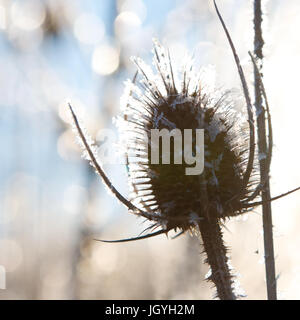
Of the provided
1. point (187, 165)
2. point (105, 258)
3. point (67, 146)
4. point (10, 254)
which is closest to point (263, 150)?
point (187, 165)

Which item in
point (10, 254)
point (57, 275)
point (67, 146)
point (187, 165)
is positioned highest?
point (67, 146)

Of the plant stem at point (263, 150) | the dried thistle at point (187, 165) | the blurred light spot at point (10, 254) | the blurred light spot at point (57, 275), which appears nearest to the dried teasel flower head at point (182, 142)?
the dried thistle at point (187, 165)

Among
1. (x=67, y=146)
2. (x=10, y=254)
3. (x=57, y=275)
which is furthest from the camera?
(x=10, y=254)

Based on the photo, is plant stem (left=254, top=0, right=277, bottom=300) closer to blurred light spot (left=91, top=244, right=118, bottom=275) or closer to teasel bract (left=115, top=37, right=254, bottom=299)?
teasel bract (left=115, top=37, right=254, bottom=299)

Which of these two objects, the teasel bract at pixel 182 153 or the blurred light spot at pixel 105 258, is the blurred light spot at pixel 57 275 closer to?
the blurred light spot at pixel 105 258

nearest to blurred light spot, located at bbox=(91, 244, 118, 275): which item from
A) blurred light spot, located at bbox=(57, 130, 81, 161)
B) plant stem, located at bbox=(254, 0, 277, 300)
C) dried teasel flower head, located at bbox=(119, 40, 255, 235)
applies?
blurred light spot, located at bbox=(57, 130, 81, 161)

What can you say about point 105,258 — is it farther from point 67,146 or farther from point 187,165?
point 187,165

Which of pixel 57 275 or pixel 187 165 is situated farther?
pixel 57 275
